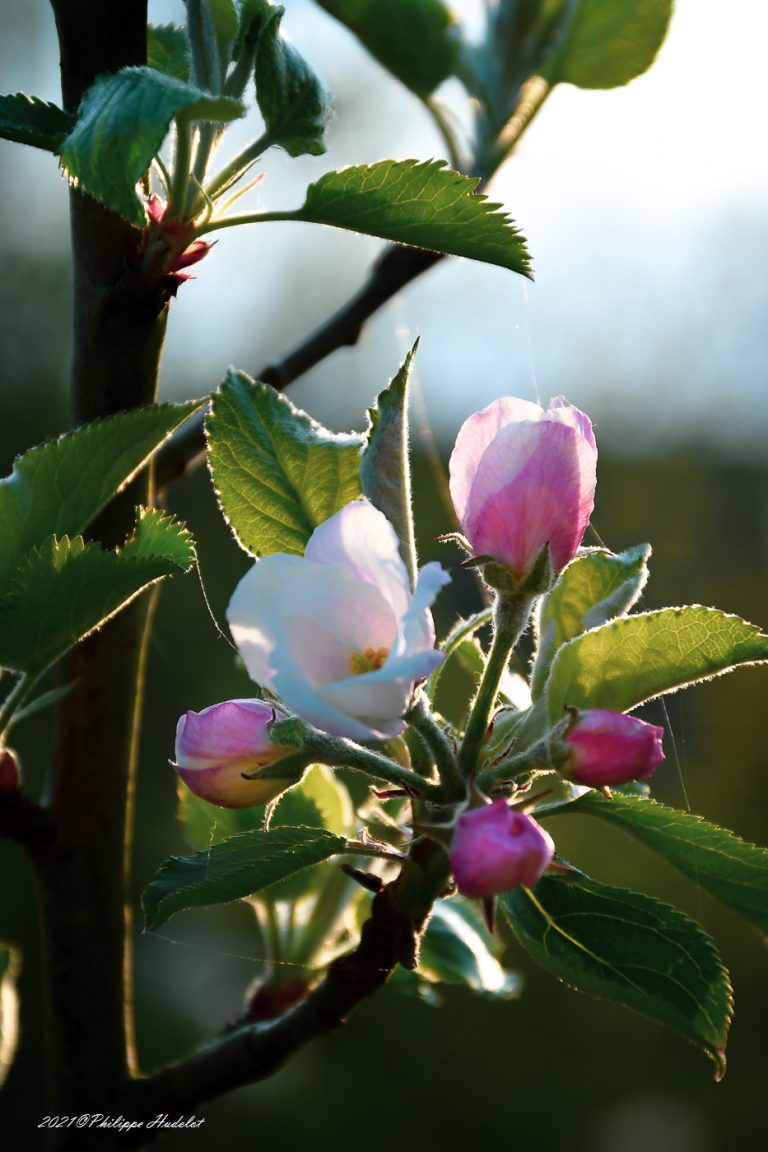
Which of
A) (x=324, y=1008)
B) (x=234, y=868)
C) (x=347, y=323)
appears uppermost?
(x=347, y=323)

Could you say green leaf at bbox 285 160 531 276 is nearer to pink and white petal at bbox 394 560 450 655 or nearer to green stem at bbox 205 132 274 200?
green stem at bbox 205 132 274 200

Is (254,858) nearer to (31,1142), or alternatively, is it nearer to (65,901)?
(65,901)

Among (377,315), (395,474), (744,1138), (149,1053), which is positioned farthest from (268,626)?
(744,1138)

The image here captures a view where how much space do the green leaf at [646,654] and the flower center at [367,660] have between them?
59mm

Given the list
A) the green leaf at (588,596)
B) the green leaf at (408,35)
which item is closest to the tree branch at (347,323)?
the green leaf at (408,35)

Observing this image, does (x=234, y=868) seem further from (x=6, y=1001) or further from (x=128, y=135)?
(x=6, y=1001)

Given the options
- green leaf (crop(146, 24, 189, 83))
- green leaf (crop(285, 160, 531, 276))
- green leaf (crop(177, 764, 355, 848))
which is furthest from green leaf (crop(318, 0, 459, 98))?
green leaf (crop(177, 764, 355, 848))

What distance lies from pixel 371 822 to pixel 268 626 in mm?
102

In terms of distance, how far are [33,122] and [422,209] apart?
12 centimetres

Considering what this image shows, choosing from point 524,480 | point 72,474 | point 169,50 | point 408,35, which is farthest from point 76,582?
point 408,35

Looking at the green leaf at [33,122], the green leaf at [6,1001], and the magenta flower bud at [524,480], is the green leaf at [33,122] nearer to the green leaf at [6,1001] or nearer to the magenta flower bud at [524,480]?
the magenta flower bud at [524,480]

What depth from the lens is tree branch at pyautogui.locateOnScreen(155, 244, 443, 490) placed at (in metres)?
0.58

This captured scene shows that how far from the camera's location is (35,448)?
363 mm

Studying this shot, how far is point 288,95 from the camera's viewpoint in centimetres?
37
